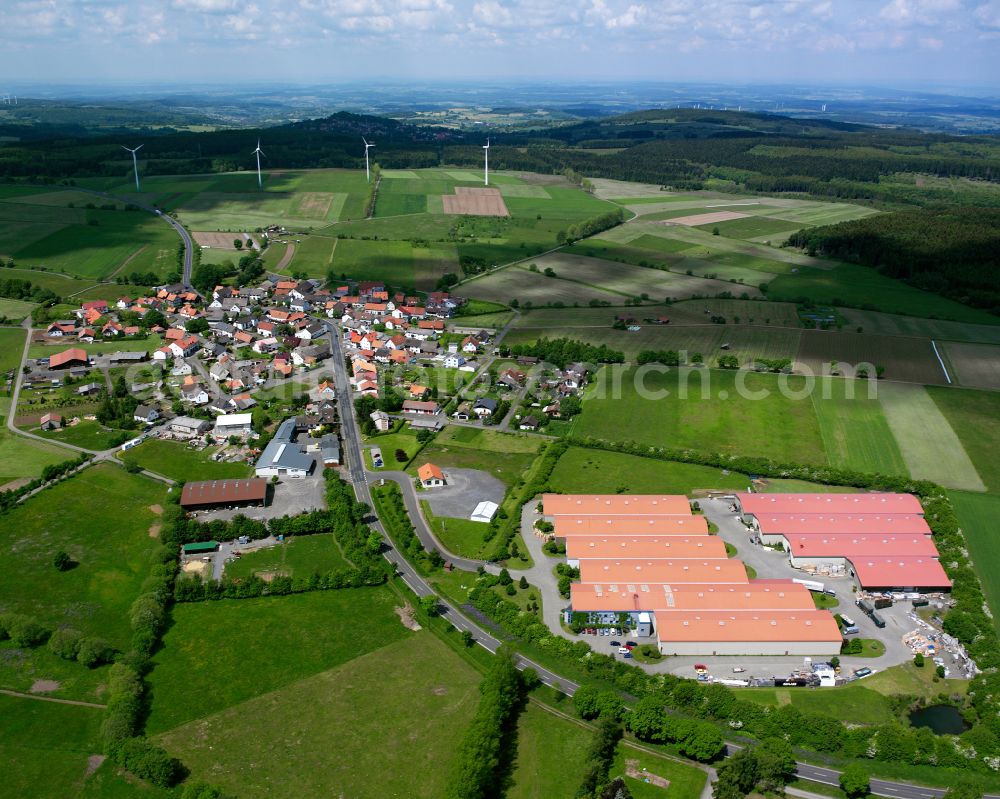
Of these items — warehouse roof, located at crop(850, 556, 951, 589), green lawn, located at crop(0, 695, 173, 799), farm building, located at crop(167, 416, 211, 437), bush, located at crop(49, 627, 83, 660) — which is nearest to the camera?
green lawn, located at crop(0, 695, 173, 799)

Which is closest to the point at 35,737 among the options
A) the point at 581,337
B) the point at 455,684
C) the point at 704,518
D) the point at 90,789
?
the point at 90,789

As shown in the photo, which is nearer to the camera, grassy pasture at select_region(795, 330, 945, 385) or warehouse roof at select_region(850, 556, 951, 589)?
warehouse roof at select_region(850, 556, 951, 589)

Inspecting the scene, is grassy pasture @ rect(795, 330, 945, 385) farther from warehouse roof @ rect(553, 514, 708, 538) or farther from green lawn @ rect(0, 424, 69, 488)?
green lawn @ rect(0, 424, 69, 488)

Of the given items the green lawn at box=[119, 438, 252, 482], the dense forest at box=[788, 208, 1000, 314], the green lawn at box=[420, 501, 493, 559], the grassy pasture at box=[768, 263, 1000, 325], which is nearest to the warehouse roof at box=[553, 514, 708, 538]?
the green lawn at box=[420, 501, 493, 559]

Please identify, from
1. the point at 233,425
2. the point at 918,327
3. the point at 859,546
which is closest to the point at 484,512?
the point at 859,546

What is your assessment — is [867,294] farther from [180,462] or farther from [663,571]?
[180,462]

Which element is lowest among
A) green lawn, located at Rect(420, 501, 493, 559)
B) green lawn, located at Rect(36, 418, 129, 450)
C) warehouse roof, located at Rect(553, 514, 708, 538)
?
green lawn, located at Rect(420, 501, 493, 559)
